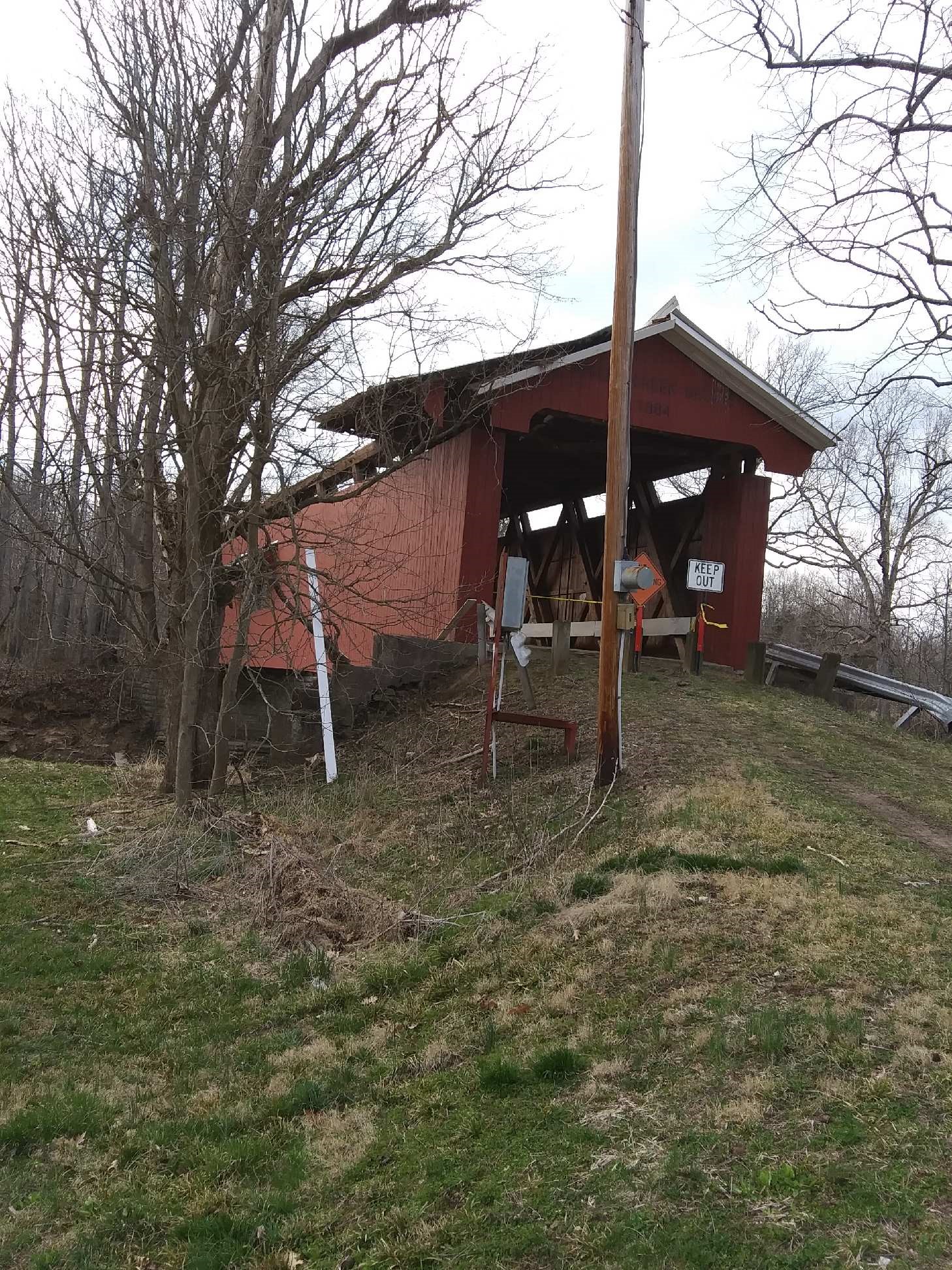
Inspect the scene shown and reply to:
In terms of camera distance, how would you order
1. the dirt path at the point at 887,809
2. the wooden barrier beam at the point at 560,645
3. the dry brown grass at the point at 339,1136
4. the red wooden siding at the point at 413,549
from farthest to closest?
the red wooden siding at the point at 413,549
the wooden barrier beam at the point at 560,645
the dirt path at the point at 887,809
the dry brown grass at the point at 339,1136

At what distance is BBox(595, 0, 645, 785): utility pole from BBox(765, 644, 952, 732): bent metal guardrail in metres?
6.18

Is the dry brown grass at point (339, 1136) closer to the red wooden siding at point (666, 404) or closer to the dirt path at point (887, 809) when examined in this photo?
the dirt path at point (887, 809)

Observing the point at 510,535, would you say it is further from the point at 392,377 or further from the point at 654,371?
the point at 392,377

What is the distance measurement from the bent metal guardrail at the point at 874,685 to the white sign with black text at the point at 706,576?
2.15m

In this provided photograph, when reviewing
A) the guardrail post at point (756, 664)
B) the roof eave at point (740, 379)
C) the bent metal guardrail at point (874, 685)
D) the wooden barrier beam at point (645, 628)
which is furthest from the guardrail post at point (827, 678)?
the roof eave at point (740, 379)

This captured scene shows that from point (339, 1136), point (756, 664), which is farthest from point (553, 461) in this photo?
point (339, 1136)

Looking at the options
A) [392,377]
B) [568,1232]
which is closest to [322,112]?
[392,377]

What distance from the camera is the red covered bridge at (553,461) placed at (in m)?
12.0

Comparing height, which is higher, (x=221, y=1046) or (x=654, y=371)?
(x=654, y=371)

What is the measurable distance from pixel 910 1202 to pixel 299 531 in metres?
6.60

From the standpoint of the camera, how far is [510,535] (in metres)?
20.4

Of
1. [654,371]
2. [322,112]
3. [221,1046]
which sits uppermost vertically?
[322,112]

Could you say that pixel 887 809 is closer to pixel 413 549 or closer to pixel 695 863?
pixel 695 863

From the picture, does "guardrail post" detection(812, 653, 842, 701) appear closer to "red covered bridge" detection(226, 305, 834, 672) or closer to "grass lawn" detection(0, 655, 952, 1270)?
"red covered bridge" detection(226, 305, 834, 672)
